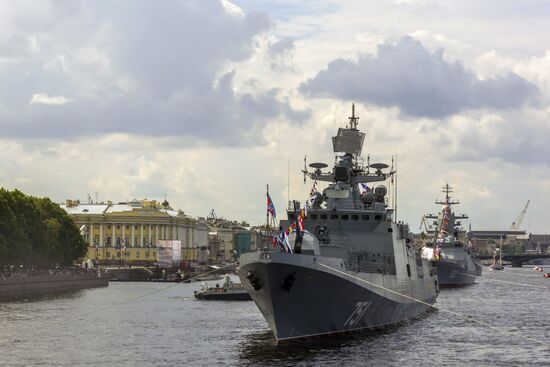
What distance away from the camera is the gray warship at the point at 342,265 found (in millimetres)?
54844

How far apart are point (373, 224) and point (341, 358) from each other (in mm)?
16318

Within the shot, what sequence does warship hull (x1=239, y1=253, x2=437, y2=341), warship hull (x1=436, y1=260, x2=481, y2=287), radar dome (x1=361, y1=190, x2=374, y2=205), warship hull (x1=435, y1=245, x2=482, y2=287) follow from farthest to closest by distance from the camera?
warship hull (x1=435, y1=245, x2=482, y2=287)
warship hull (x1=436, y1=260, x2=481, y2=287)
radar dome (x1=361, y1=190, x2=374, y2=205)
warship hull (x1=239, y1=253, x2=437, y2=341)

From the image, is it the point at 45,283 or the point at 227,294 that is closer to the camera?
the point at 227,294

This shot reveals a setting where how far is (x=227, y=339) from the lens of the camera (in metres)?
63.1

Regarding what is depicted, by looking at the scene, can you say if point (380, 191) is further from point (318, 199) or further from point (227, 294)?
point (227, 294)

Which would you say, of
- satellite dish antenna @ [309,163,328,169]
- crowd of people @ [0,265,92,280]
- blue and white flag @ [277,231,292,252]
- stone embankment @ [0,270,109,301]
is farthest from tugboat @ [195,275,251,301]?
blue and white flag @ [277,231,292,252]

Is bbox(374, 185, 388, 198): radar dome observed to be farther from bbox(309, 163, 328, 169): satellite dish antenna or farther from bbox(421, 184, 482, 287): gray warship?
bbox(421, 184, 482, 287): gray warship

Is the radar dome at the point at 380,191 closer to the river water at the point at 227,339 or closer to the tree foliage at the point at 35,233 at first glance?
the river water at the point at 227,339

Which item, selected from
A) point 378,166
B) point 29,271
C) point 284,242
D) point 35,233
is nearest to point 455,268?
point 35,233

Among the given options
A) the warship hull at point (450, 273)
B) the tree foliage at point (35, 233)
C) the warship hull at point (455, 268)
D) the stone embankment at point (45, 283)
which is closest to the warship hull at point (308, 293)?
the stone embankment at point (45, 283)

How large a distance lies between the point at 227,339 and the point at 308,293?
9.76 m

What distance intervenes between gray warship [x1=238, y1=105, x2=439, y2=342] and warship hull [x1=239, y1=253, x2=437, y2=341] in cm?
5

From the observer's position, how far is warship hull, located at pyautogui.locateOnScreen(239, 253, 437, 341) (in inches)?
2133

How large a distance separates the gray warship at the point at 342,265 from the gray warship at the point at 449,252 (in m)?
63.0
